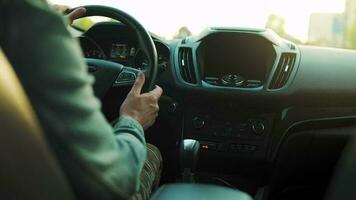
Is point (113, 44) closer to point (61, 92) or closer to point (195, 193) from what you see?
point (195, 193)

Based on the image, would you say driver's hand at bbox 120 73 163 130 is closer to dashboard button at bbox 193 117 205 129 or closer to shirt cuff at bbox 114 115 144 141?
shirt cuff at bbox 114 115 144 141

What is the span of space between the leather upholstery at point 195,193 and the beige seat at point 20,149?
1.59ft

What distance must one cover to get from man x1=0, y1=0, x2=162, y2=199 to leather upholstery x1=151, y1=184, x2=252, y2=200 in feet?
1.29

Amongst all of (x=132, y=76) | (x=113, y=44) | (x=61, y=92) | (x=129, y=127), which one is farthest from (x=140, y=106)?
(x=113, y=44)

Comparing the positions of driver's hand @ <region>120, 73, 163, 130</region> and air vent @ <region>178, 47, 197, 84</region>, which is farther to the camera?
air vent @ <region>178, 47, 197, 84</region>

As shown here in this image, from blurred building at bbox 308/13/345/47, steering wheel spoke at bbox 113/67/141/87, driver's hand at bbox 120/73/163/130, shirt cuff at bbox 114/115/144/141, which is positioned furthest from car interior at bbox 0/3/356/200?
blurred building at bbox 308/13/345/47

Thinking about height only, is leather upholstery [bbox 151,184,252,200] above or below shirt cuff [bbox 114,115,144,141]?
below

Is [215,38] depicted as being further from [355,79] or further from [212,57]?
[355,79]

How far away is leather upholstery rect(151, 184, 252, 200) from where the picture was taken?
4.98 ft

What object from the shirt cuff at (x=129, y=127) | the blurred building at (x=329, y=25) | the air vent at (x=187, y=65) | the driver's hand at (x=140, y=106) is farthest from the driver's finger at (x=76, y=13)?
the blurred building at (x=329, y=25)

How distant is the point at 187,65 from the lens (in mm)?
3516

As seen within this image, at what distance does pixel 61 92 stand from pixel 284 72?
2467 millimetres

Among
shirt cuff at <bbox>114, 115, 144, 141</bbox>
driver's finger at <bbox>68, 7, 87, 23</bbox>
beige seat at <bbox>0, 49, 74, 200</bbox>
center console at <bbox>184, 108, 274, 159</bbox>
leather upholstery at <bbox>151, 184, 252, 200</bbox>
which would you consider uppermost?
beige seat at <bbox>0, 49, 74, 200</bbox>

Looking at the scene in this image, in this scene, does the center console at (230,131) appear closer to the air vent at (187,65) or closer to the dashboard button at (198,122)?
the dashboard button at (198,122)
